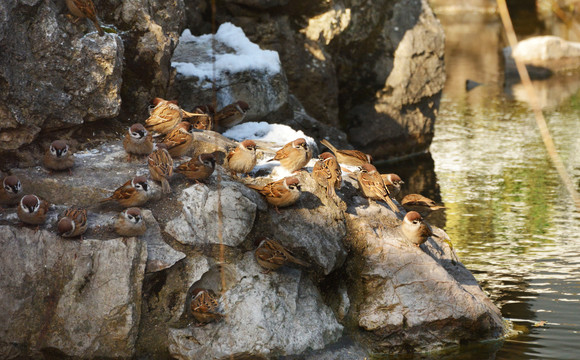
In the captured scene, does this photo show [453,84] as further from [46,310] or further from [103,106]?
[46,310]

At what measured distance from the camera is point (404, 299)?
700 cm

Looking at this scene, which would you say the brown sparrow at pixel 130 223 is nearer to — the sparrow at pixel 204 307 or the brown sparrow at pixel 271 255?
the sparrow at pixel 204 307

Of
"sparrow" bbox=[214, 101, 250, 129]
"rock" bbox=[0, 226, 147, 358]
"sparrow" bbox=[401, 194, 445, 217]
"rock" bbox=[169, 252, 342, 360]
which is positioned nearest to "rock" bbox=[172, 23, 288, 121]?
"sparrow" bbox=[214, 101, 250, 129]

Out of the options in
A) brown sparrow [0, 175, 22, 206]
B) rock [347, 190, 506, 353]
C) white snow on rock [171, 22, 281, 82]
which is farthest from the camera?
white snow on rock [171, 22, 281, 82]

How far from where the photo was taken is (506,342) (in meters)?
7.10

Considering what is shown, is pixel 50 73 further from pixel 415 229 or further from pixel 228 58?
pixel 415 229

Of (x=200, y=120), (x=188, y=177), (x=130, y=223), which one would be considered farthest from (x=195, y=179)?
(x=200, y=120)

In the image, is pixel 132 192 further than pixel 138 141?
No

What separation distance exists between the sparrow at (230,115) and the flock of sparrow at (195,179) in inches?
9.7

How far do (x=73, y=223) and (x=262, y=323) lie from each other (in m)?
1.75

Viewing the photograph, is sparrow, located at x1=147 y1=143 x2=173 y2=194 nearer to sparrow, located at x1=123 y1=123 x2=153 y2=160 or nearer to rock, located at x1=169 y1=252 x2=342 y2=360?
sparrow, located at x1=123 y1=123 x2=153 y2=160

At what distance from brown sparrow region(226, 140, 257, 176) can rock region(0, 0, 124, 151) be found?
1.44m

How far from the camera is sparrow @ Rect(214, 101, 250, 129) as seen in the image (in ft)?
30.2

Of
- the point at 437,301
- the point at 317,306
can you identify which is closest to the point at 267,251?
the point at 317,306
